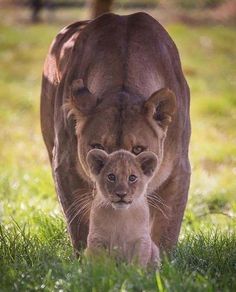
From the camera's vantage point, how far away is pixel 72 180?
229 inches

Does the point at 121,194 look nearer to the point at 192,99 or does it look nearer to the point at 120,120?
the point at 120,120

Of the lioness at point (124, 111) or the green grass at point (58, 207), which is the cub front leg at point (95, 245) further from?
the lioness at point (124, 111)

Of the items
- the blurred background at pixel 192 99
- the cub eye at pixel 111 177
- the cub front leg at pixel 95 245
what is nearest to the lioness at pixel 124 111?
the cub eye at pixel 111 177

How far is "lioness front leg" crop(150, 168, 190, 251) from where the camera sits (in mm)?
5945

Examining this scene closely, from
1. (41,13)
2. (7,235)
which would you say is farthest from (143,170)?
(41,13)

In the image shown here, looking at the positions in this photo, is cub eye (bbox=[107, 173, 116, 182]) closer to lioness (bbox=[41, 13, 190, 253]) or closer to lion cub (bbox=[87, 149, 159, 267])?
lion cub (bbox=[87, 149, 159, 267])

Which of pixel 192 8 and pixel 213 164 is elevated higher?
pixel 192 8

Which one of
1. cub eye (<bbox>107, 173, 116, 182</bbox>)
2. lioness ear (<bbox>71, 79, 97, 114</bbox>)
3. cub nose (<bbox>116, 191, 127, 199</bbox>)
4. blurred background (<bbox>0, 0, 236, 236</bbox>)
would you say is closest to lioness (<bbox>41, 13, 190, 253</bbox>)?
lioness ear (<bbox>71, 79, 97, 114</bbox>)

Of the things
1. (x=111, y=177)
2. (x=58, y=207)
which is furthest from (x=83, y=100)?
(x=58, y=207)

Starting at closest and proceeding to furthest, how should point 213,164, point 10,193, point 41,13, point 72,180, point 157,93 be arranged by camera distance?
point 157,93 < point 72,180 < point 10,193 < point 213,164 < point 41,13

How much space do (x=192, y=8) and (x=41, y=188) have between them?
25.8 meters

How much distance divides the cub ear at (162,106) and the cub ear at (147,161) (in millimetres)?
359

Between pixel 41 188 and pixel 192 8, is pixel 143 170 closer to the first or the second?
pixel 41 188

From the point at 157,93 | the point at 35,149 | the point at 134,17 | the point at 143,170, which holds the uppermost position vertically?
the point at 134,17
